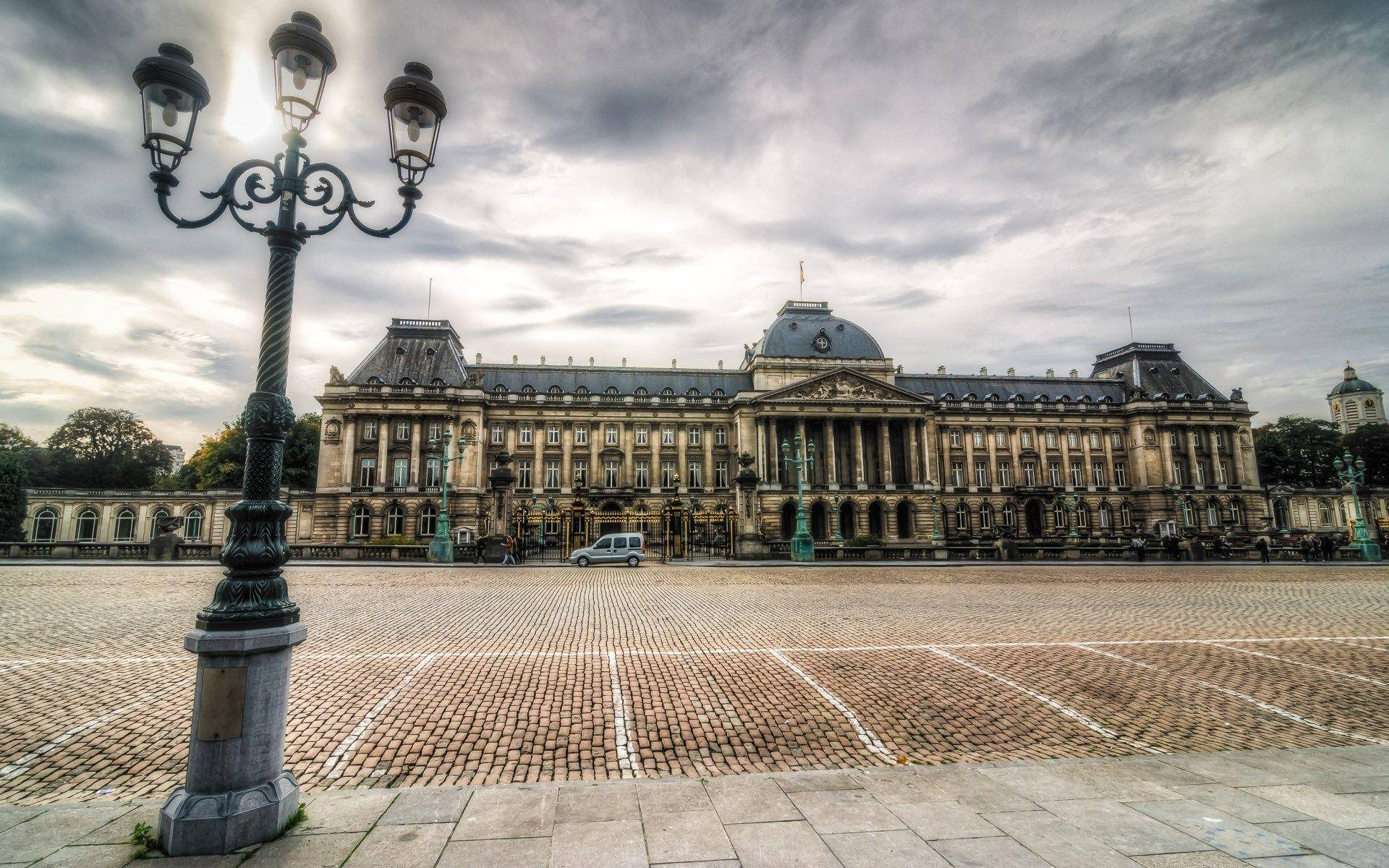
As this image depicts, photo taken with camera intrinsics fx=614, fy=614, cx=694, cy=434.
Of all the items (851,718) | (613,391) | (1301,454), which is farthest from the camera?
(1301,454)

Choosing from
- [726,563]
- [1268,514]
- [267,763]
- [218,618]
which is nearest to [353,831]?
[267,763]

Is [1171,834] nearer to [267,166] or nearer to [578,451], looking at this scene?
[267,166]

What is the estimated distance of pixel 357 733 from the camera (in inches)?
241

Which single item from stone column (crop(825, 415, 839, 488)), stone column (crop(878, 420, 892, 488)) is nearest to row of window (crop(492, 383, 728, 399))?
stone column (crop(825, 415, 839, 488))

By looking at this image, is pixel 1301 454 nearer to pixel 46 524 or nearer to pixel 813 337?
pixel 813 337

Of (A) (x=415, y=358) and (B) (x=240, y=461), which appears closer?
(A) (x=415, y=358)

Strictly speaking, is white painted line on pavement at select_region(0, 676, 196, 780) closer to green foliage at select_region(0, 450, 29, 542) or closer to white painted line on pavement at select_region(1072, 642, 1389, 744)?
white painted line on pavement at select_region(1072, 642, 1389, 744)

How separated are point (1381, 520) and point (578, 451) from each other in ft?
262

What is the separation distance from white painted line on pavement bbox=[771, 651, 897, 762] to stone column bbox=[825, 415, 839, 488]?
160ft

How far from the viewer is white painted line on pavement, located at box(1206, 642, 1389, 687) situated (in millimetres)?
8195

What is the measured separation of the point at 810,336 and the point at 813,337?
1.09 ft

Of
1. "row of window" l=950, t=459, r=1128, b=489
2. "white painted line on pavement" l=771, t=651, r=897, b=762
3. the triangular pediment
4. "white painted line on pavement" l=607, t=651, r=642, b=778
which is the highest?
the triangular pediment

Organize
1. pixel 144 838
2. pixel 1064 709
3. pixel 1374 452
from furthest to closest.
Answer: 1. pixel 1374 452
2. pixel 1064 709
3. pixel 144 838

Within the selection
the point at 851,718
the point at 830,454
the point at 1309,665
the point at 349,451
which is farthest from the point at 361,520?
the point at 1309,665
